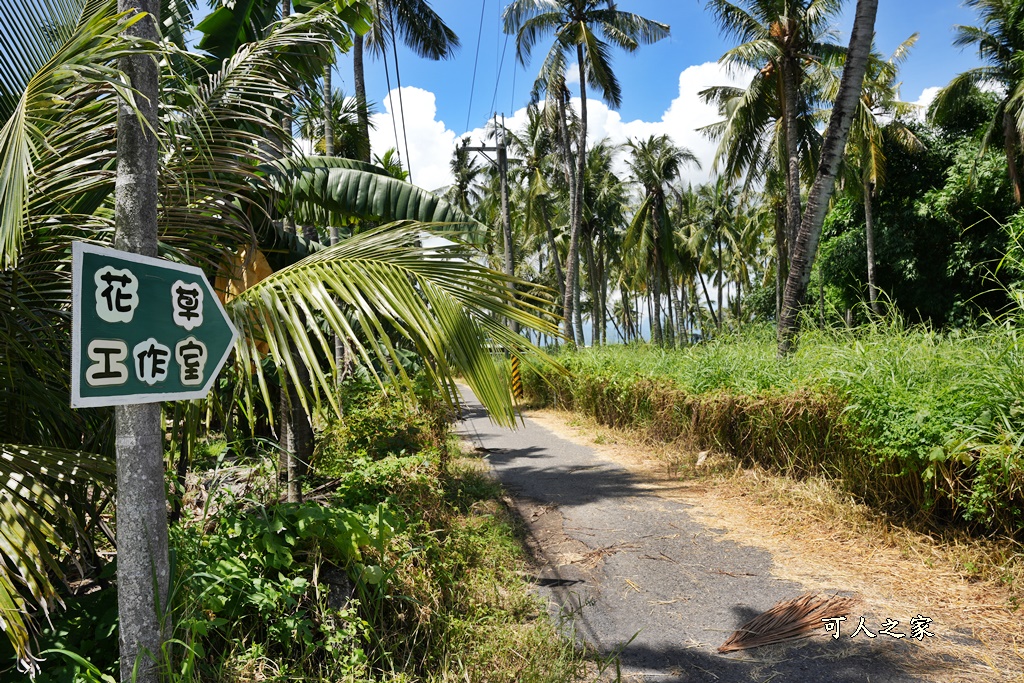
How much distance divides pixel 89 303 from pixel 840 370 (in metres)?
5.87

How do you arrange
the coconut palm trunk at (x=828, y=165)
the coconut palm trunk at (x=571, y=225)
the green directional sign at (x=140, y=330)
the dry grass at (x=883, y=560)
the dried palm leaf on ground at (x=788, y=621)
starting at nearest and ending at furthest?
the green directional sign at (x=140, y=330)
the dry grass at (x=883, y=560)
the dried palm leaf on ground at (x=788, y=621)
the coconut palm trunk at (x=828, y=165)
the coconut palm trunk at (x=571, y=225)

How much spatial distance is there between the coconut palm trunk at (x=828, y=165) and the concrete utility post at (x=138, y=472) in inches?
299

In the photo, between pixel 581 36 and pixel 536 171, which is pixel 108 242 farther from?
pixel 536 171

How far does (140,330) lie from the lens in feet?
5.67

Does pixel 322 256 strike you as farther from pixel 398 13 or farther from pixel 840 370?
pixel 398 13

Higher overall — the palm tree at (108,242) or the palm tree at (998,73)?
the palm tree at (998,73)

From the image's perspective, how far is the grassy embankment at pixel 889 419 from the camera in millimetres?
4195

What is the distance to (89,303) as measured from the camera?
1.58 metres

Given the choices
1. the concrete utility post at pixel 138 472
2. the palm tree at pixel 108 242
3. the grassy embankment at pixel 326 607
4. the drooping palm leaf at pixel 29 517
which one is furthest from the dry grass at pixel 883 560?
the drooping palm leaf at pixel 29 517

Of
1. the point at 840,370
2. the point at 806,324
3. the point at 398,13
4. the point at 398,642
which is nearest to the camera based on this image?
the point at 398,642

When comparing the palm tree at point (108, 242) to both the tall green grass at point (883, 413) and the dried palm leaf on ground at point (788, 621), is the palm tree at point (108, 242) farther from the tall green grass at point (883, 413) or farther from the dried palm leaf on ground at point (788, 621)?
the dried palm leaf on ground at point (788, 621)

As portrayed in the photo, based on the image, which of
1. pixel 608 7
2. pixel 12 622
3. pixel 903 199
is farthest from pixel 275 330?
pixel 903 199

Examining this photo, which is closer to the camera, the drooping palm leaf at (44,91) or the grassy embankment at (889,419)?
the drooping palm leaf at (44,91)

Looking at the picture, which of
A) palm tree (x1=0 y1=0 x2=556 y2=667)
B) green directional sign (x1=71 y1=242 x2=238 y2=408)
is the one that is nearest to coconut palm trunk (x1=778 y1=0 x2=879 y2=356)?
palm tree (x1=0 y1=0 x2=556 y2=667)
